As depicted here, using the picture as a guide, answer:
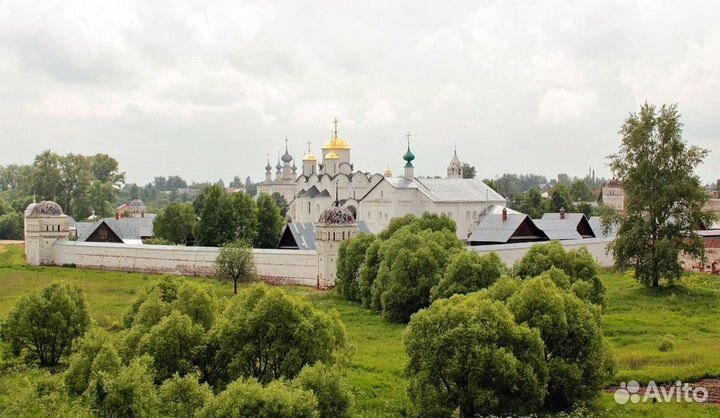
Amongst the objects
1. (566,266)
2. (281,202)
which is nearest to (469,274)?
(566,266)

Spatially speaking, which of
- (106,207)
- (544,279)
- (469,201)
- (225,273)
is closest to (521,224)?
(469,201)

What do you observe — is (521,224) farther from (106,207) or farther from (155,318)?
(106,207)

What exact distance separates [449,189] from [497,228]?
316 inches

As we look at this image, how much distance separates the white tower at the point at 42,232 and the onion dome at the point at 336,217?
64.1ft

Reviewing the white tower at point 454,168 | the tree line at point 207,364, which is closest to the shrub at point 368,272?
the tree line at point 207,364

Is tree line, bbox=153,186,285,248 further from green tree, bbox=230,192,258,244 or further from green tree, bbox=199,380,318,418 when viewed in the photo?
green tree, bbox=199,380,318,418

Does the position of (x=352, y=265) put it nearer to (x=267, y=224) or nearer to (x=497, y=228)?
(x=497, y=228)

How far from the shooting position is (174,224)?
177 feet

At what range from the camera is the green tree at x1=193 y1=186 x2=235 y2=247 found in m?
49.8

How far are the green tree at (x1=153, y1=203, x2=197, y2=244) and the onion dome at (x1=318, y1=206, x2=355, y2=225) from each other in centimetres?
1779

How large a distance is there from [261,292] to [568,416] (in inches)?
270

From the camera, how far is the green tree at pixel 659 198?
109ft

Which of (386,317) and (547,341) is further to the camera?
(386,317)

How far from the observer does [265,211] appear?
172ft
